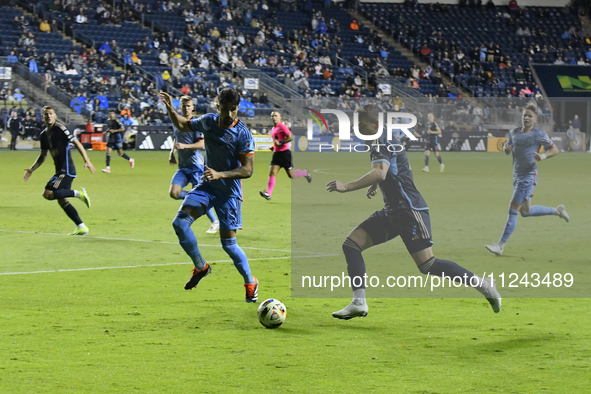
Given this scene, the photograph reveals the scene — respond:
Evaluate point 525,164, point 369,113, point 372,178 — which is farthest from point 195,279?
point 525,164

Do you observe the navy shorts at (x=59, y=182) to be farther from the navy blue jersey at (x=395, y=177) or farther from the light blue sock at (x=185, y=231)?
the navy blue jersey at (x=395, y=177)

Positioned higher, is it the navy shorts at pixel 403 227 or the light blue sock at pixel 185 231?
the navy shorts at pixel 403 227

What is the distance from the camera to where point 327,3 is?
6397 centimetres

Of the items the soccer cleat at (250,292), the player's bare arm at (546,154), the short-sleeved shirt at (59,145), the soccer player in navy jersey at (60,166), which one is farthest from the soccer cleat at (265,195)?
the soccer cleat at (250,292)

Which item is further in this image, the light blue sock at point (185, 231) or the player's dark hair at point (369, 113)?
the light blue sock at point (185, 231)

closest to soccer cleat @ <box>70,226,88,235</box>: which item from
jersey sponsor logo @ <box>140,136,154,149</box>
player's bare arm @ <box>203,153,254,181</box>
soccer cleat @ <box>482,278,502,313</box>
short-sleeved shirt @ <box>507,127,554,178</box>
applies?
player's bare arm @ <box>203,153,254,181</box>

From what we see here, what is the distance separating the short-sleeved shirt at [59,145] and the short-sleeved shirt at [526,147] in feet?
23.8

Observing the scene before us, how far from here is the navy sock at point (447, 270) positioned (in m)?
8.05

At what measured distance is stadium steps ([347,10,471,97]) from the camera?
60.0 metres

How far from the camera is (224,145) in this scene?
352 inches

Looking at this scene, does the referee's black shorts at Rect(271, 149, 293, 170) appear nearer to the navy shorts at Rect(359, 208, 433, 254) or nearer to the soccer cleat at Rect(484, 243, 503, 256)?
the soccer cleat at Rect(484, 243, 503, 256)

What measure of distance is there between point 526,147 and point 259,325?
18.7ft

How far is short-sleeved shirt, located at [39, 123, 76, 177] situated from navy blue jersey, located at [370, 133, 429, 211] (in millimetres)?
7985

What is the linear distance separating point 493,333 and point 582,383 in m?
1.70
